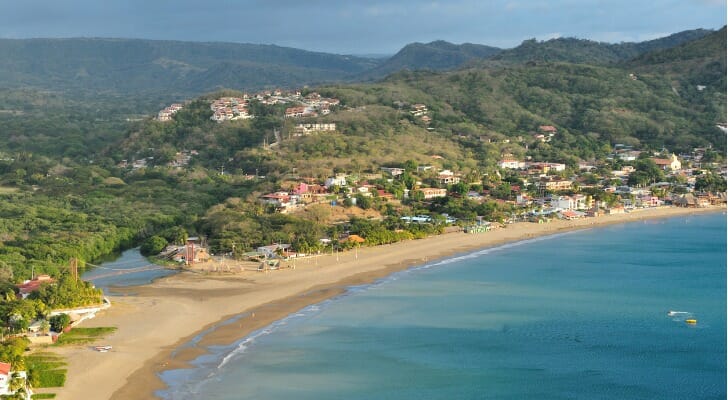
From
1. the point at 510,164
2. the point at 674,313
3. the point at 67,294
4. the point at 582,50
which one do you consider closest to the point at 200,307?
the point at 67,294

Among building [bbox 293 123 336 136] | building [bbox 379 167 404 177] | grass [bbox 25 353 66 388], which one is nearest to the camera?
grass [bbox 25 353 66 388]

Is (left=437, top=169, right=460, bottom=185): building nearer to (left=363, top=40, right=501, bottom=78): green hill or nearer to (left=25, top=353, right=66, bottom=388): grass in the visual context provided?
(left=25, top=353, right=66, bottom=388): grass

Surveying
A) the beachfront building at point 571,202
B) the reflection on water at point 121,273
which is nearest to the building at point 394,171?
the beachfront building at point 571,202

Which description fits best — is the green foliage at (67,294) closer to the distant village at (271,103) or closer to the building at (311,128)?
the building at (311,128)

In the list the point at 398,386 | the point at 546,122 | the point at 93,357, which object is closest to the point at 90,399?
the point at 93,357

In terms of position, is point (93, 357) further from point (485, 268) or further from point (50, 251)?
point (485, 268)

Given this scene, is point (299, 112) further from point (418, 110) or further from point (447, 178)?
point (447, 178)

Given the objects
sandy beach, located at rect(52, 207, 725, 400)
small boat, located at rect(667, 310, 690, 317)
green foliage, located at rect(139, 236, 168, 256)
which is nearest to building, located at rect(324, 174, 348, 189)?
sandy beach, located at rect(52, 207, 725, 400)
